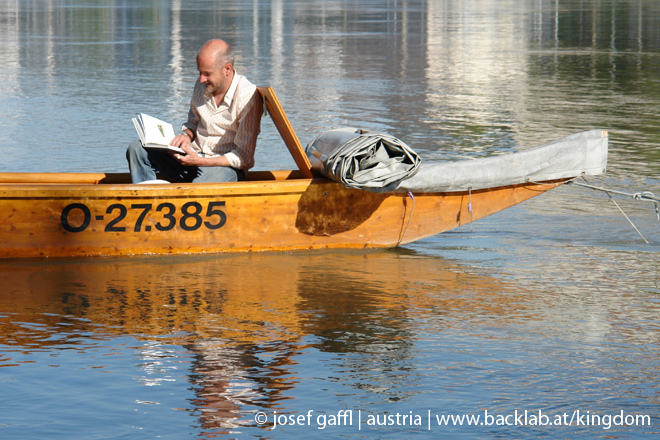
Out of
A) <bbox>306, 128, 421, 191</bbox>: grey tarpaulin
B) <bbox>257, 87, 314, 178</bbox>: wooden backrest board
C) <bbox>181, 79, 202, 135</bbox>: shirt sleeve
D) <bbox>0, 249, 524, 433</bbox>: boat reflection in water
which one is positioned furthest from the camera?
<bbox>181, 79, 202, 135</bbox>: shirt sleeve

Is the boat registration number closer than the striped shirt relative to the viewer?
Yes

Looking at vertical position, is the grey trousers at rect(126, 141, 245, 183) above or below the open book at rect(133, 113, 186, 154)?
below

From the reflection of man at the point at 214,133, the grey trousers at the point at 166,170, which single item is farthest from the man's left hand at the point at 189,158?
the grey trousers at the point at 166,170

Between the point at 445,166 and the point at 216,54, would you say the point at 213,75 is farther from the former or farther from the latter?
the point at 445,166

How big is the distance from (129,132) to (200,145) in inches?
201

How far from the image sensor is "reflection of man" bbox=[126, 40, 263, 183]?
6.03 m

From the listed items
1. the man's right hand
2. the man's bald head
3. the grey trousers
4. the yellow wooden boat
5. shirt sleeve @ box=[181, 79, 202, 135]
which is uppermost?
the man's bald head

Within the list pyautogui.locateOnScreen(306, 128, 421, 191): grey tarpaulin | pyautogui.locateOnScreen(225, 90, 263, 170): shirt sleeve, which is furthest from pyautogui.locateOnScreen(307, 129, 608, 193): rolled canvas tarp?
pyautogui.locateOnScreen(225, 90, 263, 170): shirt sleeve

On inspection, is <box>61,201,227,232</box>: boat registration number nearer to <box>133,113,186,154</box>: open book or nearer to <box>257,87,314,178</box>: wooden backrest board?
<box>133,113,186,154</box>: open book

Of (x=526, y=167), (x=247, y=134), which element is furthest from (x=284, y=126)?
(x=526, y=167)

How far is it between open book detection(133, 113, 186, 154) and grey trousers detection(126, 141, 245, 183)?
158 mm

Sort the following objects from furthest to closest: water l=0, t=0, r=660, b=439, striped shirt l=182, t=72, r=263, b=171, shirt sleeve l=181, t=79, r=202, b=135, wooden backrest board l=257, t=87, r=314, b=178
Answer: shirt sleeve l=181, t=79, r=202, b=135 → striped shirt l=182, t=72, r=263, b=171 → wooden backrest board l=257, t=87, r=314, b=178 → water l=0, t=0, r=660, b=439

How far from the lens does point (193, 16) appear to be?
40.2m

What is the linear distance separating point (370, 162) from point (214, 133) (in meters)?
1.16
